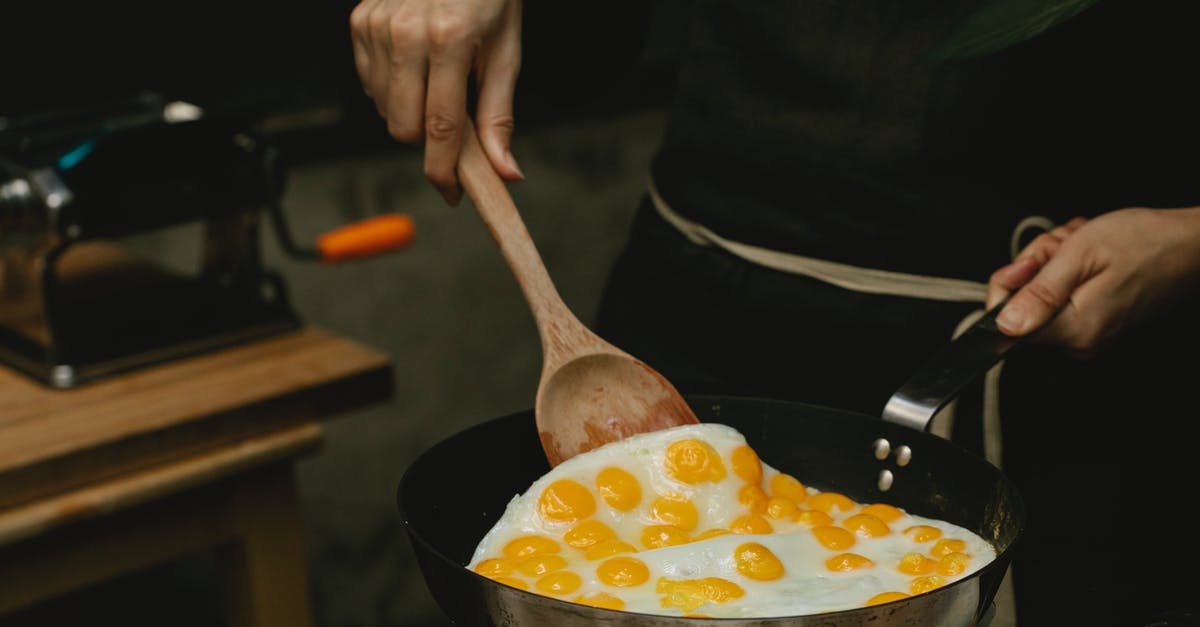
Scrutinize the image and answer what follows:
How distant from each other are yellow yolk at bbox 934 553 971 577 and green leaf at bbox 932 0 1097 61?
0.35 m

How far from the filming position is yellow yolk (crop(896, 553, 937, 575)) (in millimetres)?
802

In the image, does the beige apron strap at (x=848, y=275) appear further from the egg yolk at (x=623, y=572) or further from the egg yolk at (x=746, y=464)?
the egg yolk at (x=623, y=572)

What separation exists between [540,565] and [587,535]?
0.16 ft

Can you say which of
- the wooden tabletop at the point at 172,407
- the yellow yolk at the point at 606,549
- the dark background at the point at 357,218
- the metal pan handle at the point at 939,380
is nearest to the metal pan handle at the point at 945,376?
the metal pan handle at the point at 939,380

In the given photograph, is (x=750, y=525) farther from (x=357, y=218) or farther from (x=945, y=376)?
(x=357, y=218)

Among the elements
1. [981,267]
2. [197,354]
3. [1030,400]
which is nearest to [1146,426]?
[1030,400]

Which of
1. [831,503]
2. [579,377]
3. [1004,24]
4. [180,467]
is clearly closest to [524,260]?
[579,377]

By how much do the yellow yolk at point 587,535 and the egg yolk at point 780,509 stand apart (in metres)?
0.13

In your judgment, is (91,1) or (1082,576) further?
(91,1)

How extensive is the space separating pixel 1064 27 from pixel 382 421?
1968 mm

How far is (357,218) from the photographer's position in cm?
259

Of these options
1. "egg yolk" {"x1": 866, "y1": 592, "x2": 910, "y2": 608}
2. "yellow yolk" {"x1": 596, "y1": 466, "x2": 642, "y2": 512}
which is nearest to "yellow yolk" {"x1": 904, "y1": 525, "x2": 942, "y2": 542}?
"egg yolk" {"x1": 866, "y1": 592, "x2": 910, "y2": 608}

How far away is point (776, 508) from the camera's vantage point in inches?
34.5

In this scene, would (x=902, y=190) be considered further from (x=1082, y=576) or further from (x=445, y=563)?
(x=445, y=563)
